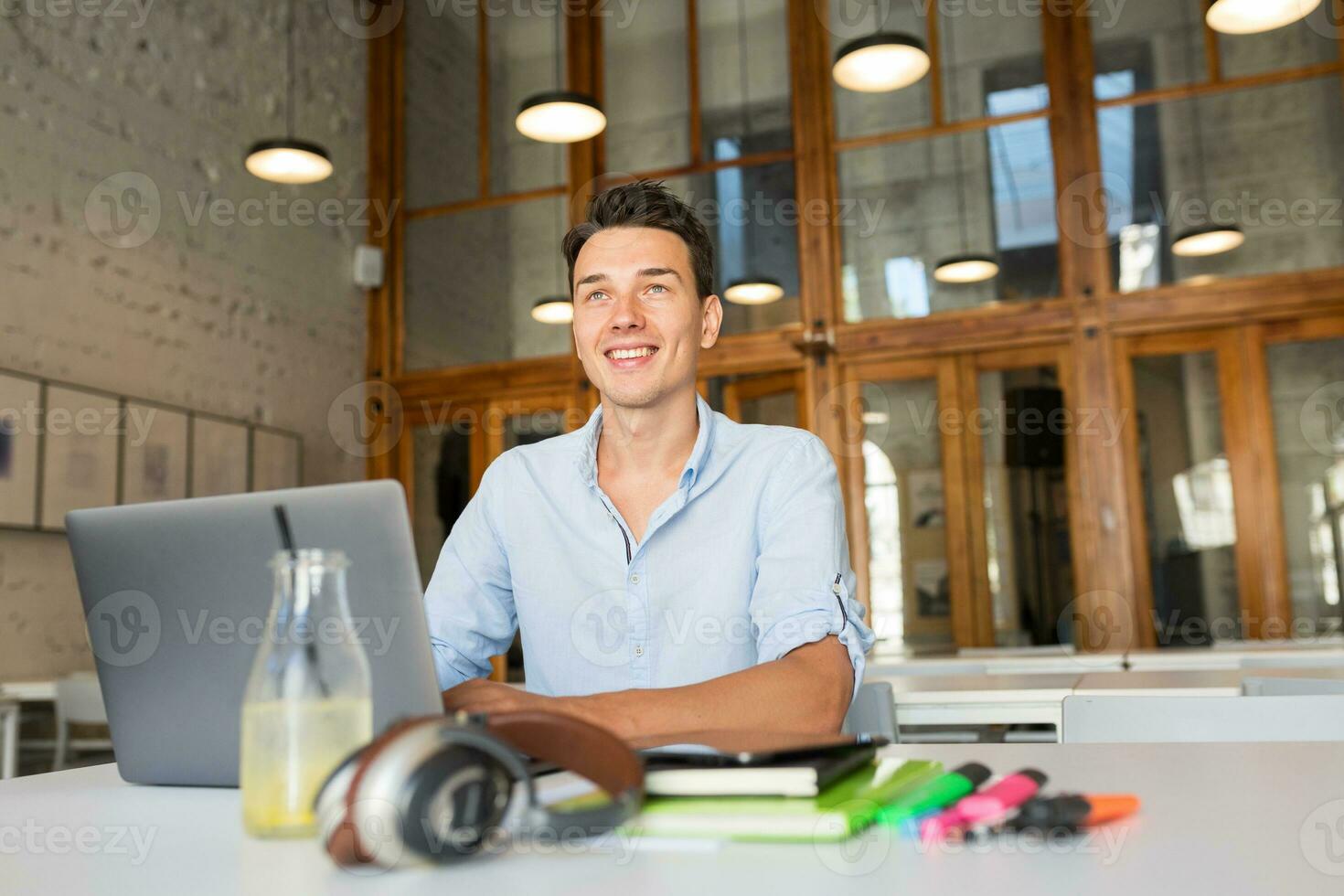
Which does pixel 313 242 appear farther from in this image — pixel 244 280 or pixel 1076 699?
pixel 1076 699

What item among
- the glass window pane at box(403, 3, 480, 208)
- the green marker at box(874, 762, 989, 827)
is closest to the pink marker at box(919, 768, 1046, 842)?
the green marker at box(874, 762, 989, 827)

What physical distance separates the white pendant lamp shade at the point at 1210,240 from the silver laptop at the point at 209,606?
601 centimetres

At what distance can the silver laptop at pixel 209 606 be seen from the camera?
0.92 m

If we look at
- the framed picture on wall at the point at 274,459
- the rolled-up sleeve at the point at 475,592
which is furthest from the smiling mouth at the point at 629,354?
the framed picture on wall at the point at 274,459

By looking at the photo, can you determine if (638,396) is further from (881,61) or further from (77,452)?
(77,452)

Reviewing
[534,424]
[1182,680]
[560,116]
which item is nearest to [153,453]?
[534,424]

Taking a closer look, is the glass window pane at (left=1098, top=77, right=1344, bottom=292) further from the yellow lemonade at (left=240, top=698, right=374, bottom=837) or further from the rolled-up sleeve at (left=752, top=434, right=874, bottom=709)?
the yellow lemonade at (left=240, top=698, right=374, bottom=837)

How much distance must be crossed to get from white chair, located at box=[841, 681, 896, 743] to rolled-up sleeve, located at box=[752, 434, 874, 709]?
0.37m

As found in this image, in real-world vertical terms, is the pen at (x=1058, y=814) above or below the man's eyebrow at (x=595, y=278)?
below

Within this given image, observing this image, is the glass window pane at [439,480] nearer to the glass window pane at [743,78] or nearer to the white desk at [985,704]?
the glass window pane at [743,78]

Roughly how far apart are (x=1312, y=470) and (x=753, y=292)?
10.2 feet

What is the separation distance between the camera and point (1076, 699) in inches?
63.8

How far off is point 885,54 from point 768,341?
1986 mm

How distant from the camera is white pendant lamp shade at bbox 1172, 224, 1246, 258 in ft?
19.8
